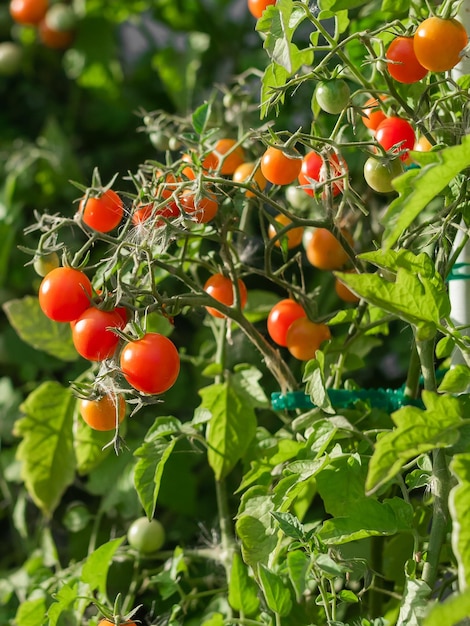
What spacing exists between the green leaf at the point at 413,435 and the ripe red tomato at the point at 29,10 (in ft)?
4.26

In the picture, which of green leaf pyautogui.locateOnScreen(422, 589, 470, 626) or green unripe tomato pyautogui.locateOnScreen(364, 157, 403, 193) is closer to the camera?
green leaf pyautogui.locateOnScreen(422, 589, 470, 626)

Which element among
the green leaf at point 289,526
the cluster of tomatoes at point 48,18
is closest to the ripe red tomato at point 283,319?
the green leaf at point 289,526

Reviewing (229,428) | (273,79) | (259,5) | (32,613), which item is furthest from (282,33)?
(32,613)

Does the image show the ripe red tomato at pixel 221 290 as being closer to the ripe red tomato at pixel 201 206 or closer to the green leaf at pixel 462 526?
the ripe red tomato at pixel 201 206

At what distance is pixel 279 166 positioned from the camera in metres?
0.73

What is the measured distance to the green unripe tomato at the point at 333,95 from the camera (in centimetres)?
65

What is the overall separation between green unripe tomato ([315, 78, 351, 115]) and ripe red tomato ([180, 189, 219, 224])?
12cm

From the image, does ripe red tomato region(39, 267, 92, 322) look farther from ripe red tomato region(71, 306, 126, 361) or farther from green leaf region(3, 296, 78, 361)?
green leaf region(3, 296, 78, 361)

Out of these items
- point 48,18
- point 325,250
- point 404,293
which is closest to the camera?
point 404,293

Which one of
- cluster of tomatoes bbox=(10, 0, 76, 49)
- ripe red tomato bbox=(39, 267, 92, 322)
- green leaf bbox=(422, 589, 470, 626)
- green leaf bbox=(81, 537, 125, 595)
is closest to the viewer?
green leaf bbox=(422, 589, 470, 626)

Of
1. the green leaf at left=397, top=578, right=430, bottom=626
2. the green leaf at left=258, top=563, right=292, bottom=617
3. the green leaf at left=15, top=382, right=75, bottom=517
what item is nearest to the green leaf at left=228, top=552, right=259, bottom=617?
the green leaf at left=258, top=563, right=292, bottom=617

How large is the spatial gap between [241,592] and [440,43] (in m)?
0.49

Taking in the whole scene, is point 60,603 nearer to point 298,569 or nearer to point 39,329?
point 298,569

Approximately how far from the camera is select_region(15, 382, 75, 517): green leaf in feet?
3.27
